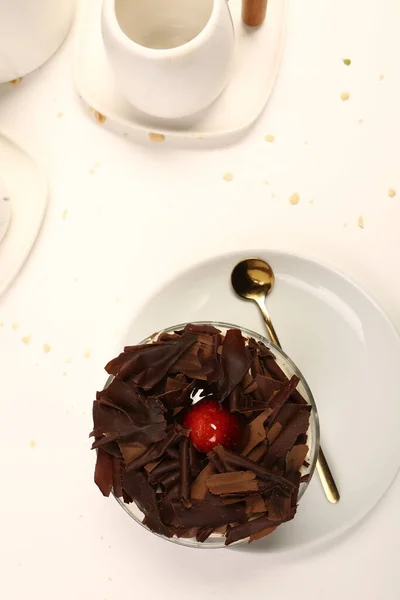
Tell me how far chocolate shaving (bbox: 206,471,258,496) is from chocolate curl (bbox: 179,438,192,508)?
2 cm

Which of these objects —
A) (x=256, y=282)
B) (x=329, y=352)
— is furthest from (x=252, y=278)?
Result: (x=329, y=352)

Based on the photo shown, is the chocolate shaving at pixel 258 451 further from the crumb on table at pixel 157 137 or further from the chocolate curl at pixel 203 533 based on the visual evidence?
the crumb on table at pixel 157 137

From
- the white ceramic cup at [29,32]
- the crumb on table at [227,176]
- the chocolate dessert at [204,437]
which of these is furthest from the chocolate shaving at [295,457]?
the white ceramic cup at [29,32]

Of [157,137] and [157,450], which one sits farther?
[157,137]

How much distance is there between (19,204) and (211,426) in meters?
0.37

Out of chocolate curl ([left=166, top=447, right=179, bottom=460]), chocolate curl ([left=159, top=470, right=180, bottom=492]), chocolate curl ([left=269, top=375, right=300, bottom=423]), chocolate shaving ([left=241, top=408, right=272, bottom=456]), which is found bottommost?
chocolate curl ([left=159, top=470, right=180, bottom=492])

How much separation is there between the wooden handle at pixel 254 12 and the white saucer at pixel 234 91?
1 cm

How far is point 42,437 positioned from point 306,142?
1.48ft

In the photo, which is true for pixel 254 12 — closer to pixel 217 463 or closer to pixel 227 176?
pixel 227 176

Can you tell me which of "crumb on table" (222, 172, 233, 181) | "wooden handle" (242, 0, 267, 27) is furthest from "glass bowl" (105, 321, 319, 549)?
"wooden handle" (242, 0, 267, 27)

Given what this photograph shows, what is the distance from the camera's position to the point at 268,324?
2.20 feet

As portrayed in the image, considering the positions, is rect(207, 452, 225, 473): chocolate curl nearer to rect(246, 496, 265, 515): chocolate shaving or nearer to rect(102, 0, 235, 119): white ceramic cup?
rect(246, 496, 265, 515): chocolate shaving

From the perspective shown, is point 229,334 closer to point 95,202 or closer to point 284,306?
point 284,306

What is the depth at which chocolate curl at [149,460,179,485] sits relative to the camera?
0.56 m
